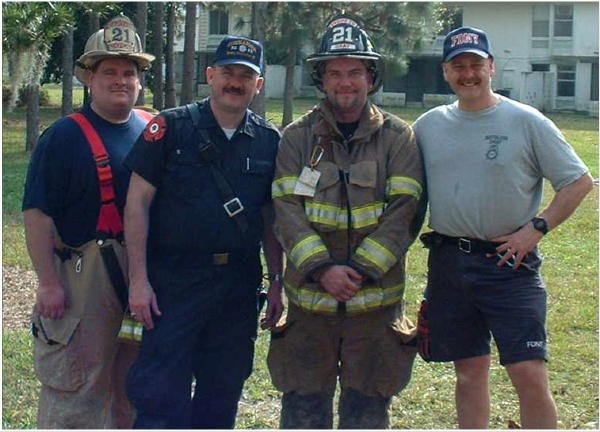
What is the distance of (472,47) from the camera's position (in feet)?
14.5

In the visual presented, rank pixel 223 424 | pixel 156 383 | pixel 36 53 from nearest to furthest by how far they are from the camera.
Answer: pixel 156 383
pixel 223 424
pixel 36 53

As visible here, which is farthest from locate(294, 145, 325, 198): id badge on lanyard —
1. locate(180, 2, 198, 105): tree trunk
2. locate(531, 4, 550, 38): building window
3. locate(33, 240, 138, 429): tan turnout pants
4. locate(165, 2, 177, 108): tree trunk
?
locate(531, 4, 550, 38): building window

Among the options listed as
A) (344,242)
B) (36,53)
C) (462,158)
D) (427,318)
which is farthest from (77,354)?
(36,53)

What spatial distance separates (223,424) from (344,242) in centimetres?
107

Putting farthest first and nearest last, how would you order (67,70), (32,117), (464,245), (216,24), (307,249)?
(216,24)
(67,70)
(32,117)
(464,245)
(307,249)

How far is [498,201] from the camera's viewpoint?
173 inches

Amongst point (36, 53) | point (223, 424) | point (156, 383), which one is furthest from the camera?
point (36, 53)

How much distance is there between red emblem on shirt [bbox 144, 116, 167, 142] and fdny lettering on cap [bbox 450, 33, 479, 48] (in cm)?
138

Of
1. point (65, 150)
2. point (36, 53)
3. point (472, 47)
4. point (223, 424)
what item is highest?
point (36, 53)

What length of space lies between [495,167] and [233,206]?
1.19 metres

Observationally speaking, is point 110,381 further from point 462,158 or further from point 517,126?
point 517,126

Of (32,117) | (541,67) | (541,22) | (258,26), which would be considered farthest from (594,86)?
(32,117)

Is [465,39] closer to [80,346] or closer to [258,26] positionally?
[80,346]

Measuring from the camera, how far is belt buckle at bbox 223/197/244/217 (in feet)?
14.3
